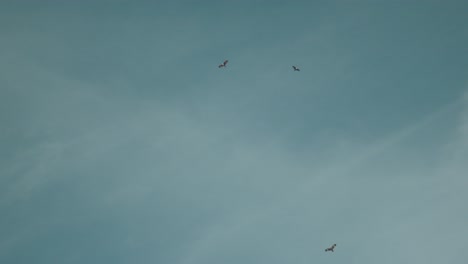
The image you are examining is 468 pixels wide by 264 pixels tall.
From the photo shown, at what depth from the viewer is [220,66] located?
3216 inches

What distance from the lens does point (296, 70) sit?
80.9 m

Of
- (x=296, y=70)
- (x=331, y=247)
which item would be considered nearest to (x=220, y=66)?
(x=296, y=70)

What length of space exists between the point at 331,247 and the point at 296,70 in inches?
1458

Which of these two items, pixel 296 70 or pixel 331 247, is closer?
pixel 331 247

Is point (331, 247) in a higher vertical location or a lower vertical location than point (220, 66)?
lower

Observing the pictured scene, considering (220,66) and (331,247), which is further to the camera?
(220,66)

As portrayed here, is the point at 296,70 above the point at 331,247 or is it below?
above

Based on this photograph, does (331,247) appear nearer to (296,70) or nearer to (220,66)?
(296,70)

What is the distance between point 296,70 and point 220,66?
16.3 m
